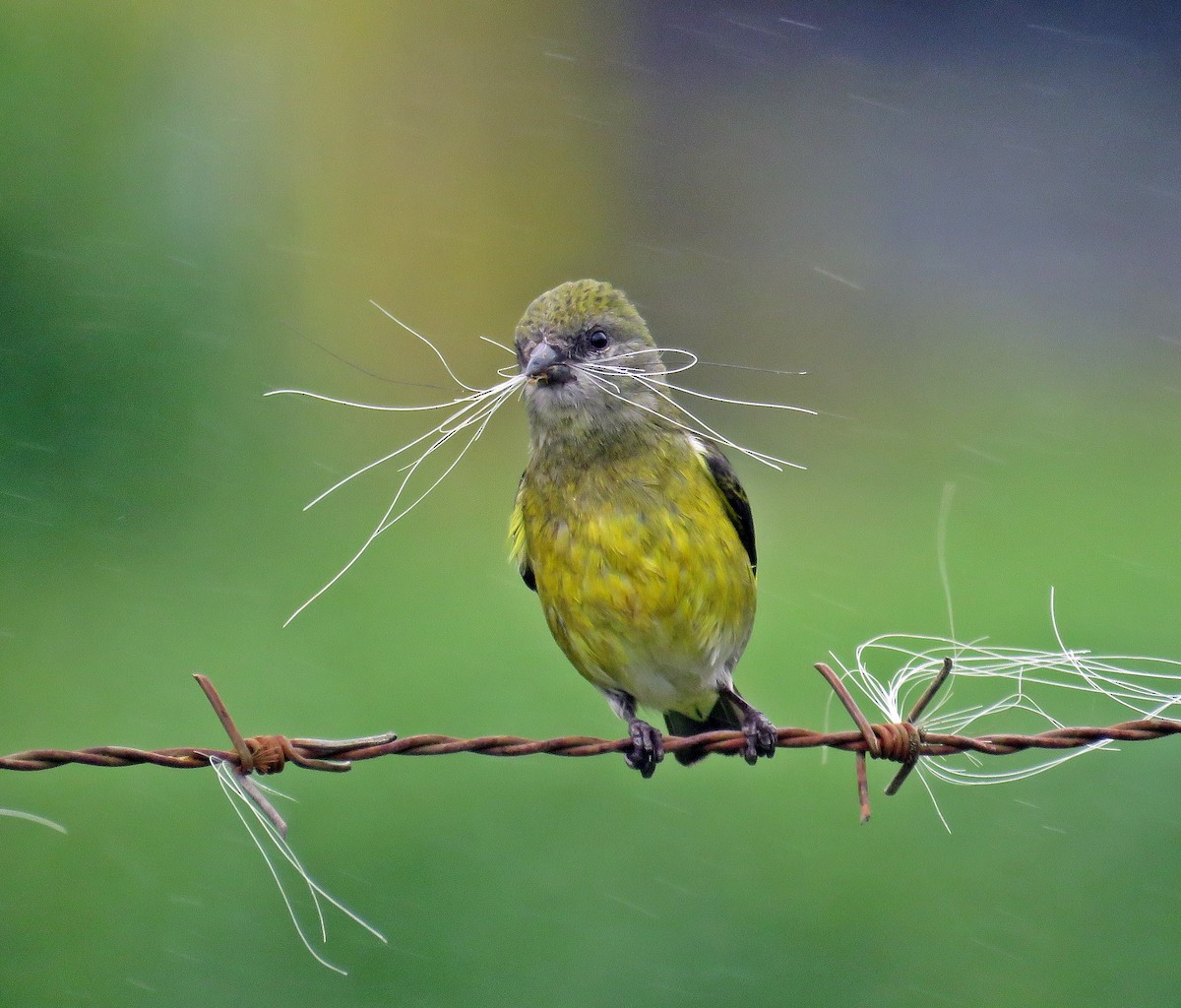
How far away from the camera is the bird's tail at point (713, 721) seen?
4809 mm

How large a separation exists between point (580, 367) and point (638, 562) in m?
0.61

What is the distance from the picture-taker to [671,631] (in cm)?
418

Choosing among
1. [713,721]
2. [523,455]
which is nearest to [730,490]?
[713,721]

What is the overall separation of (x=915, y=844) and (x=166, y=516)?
7.33 m

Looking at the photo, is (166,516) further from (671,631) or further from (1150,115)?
(1150,115)

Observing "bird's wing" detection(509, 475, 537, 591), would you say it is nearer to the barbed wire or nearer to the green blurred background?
the barbed wire

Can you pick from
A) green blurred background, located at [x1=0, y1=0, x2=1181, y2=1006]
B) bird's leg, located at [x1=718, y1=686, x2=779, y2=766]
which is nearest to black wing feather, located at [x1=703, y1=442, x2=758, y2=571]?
bird's leg, located at [x1=718, y1=686, x2=779, y2=766]

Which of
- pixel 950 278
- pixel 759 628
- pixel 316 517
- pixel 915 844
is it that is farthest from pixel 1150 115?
pixel 915 844

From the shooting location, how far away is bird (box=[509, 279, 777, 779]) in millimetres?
4094

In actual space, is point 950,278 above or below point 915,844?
above

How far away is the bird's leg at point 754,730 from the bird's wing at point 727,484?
47 cm

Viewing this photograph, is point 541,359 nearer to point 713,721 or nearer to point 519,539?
point 519,539

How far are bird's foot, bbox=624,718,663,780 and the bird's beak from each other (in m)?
1.21

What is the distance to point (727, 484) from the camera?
4.36 metres
